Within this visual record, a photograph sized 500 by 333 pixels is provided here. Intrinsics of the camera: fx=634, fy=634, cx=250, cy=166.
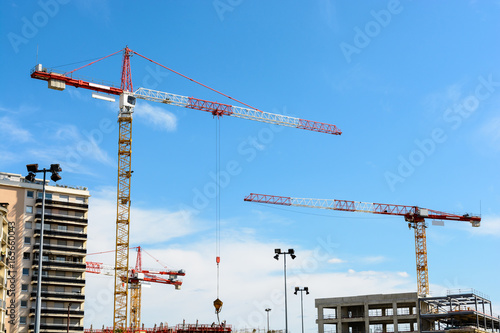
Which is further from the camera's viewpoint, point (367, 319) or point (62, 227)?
point (62, 227)

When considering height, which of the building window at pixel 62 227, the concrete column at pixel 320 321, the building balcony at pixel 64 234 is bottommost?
the concrete column at pixel 320 321

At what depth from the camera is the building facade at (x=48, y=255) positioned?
125500 mm

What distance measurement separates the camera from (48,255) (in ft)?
435

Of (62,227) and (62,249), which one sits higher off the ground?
(62,227)

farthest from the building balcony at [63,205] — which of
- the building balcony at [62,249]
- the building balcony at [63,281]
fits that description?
the building balcony at [63,281]

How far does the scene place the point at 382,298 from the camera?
124 m

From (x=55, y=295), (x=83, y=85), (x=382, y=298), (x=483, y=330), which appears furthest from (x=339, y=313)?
(x=83, y=85)

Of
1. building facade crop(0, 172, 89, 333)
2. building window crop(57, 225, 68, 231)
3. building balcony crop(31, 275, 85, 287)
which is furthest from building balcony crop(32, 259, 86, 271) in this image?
building window crop(57, 225, 68, 231)

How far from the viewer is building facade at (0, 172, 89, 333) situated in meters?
126

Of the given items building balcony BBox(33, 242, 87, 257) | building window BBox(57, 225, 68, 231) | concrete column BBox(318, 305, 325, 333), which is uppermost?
building window BBox(57, 225, 68, 231)

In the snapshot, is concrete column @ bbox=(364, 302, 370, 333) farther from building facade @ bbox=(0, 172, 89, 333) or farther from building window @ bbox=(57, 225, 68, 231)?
building window @ bbox=(57, 225, 68, 231)

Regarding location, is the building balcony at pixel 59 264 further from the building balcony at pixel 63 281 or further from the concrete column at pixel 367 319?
the concrete column at pixel 367 319

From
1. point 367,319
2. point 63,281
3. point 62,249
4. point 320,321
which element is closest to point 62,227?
point 62,249

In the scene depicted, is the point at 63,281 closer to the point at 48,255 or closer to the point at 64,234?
the point at 48,255
